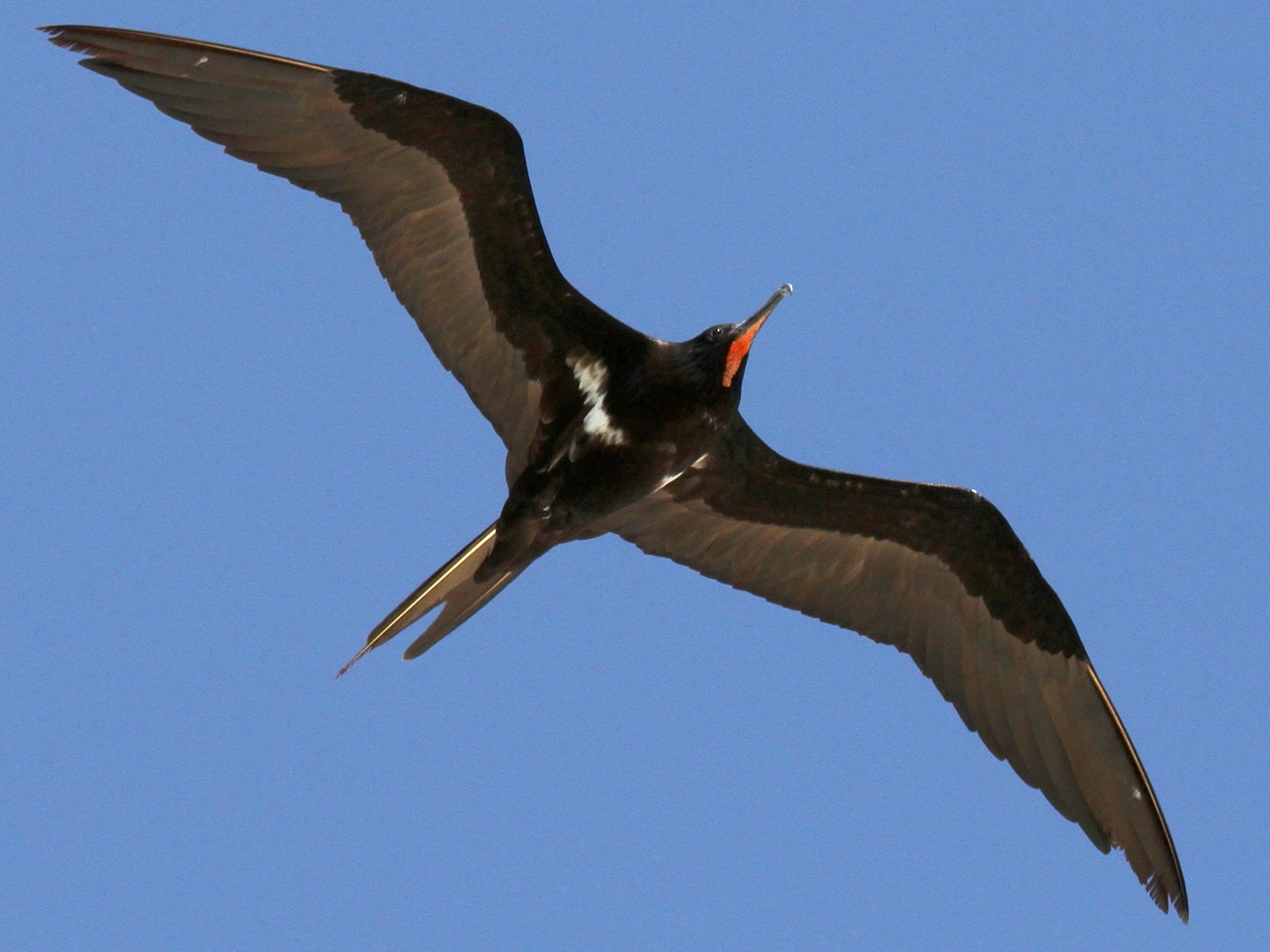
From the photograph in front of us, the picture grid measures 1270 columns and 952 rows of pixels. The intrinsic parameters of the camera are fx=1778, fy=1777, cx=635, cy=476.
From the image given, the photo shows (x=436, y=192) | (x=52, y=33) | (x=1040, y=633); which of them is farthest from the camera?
(x=1040, y=633)

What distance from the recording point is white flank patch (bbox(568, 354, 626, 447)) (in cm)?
679

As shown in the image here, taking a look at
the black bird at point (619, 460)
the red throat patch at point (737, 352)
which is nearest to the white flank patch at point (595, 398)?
the black bird at point (619, 460)

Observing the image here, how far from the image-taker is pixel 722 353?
6695mm

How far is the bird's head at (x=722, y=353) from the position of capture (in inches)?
264

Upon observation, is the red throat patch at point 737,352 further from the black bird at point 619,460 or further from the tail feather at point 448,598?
the tail feather at point 448,598

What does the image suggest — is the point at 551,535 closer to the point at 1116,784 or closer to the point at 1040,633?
the point at 1040,633

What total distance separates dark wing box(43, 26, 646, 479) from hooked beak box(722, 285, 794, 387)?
37cm

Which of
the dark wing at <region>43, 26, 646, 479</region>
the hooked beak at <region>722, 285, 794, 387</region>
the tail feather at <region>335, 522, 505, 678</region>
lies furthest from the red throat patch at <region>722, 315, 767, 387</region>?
the tail feather at <region>335, 522, 505, 678</region>

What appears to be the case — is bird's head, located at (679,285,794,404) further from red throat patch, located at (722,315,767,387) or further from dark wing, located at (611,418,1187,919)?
dark wing, located at (611,418,1187,919)

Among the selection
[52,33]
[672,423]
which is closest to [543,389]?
[672,423]

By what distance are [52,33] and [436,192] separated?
4.80ft

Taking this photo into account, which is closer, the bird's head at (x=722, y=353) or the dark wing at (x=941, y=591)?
the bird's head at (x=722, y=353)

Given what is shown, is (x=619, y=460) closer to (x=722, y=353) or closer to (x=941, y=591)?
(x=722, y=353)

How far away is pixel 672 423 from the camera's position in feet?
22.2
